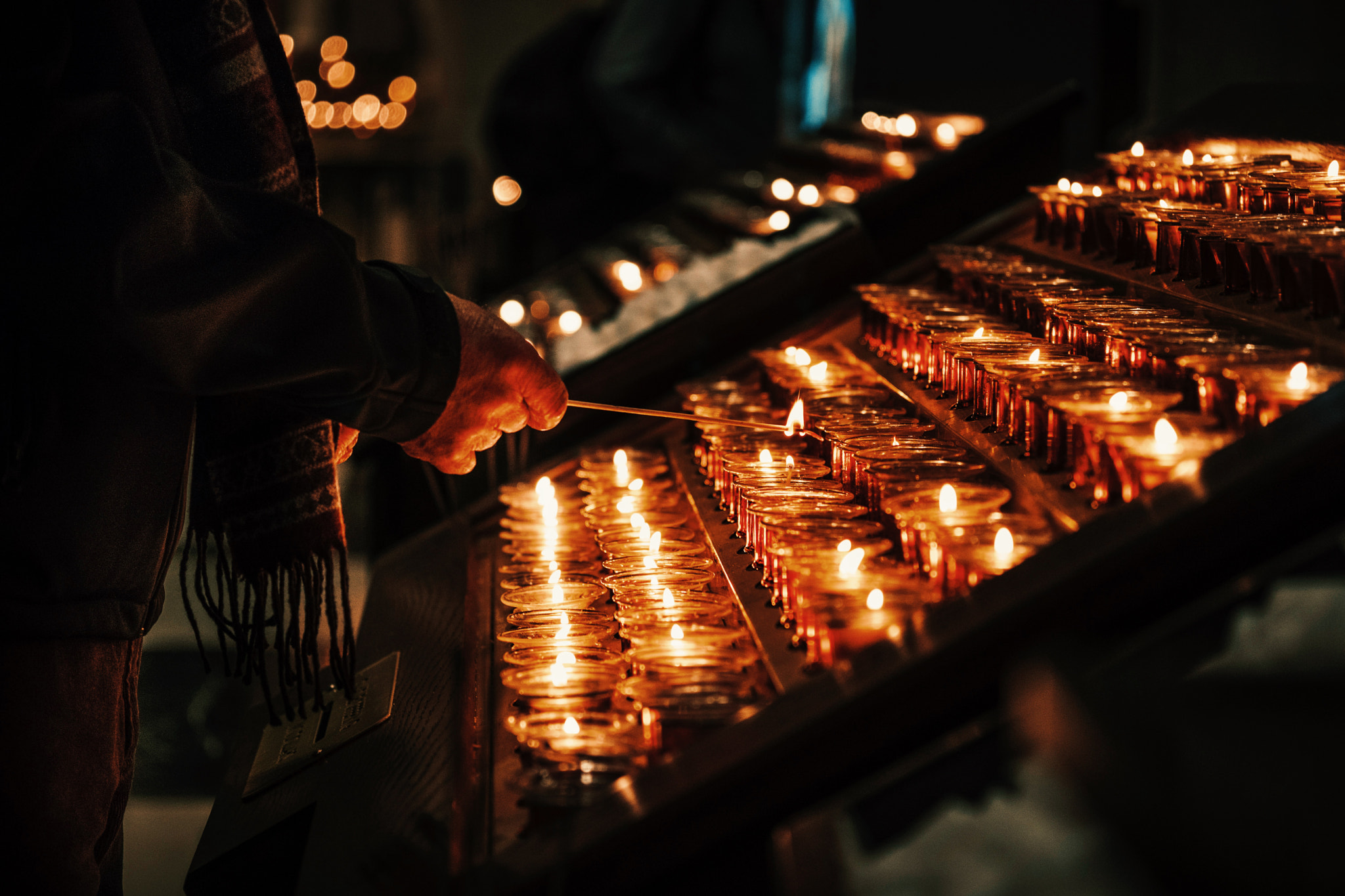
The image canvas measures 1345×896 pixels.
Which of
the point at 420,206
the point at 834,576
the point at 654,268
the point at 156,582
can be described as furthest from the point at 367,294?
the point at 420,206

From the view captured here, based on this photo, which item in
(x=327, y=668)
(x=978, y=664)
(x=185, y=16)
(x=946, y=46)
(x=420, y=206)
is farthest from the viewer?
(x=420, y=206)

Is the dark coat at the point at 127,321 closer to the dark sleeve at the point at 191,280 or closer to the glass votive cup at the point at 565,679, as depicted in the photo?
the dark sleeve at the point at 191,280

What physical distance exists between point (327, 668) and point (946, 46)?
122 inches

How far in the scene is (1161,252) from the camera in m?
1.56

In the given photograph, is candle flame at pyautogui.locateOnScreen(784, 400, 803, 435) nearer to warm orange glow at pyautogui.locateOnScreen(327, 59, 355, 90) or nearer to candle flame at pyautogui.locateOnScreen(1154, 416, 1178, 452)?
candle flame at pyautogui.locateOnScreen(1154, 416, 1178, 452)

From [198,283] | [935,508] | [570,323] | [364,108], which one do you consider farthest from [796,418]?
[364,108]

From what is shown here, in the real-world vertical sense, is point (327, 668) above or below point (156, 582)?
below

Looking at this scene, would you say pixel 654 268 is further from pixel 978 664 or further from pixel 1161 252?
pixel 978 664

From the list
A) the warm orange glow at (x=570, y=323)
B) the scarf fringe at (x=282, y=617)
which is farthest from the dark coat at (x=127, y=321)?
the warm orange glow at (x=570, y=323)

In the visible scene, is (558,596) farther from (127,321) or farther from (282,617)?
(127,321)

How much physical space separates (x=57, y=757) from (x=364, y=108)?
1016cm

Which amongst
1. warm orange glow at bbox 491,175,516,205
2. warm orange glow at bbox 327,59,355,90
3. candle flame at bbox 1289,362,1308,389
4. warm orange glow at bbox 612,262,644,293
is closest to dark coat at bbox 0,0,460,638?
candle flame at bbox 1289,362,1308,389

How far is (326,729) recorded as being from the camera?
1.45 metres

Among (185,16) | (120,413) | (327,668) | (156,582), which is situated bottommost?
(327,668)
